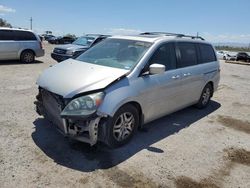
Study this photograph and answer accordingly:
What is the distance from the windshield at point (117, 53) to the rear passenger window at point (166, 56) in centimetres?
22

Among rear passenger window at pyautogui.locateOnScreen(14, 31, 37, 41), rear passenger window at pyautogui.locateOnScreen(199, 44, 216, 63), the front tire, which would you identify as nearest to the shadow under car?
the front tire

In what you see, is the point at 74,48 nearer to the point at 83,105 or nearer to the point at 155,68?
the point at 155,68

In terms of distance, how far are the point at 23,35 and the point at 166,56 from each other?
1026cm

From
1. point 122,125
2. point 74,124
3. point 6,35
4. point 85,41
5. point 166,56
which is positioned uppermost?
point 6,35

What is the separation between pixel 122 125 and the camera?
13.6ft

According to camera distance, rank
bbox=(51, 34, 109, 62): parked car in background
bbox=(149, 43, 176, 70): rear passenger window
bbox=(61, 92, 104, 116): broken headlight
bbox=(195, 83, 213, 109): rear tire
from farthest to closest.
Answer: bbox=(51, 34, 109, 62): parked car in background
bbox=(195, 83, 213, 109): rear tire
bbox=(149, 43, 176, 70): rear passenger window
bbox=(61, 92, 104, 116): broken headlight

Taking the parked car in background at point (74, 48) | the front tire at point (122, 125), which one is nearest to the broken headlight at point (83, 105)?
the front tire at point (122, 125)

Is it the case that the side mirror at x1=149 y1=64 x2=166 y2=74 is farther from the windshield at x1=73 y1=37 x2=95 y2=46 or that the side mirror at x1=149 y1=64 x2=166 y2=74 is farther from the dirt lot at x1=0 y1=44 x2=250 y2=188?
the windshield at x1=73 y1=37 x2=95 y2=46

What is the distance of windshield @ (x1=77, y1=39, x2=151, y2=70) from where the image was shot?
4492 millimetres

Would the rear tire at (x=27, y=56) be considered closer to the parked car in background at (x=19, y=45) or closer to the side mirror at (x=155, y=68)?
the parked car in background at (x=19, y=45)

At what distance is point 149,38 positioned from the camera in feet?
16.2

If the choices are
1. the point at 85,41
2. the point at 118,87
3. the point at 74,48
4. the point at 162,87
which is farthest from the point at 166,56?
the point at 85,41

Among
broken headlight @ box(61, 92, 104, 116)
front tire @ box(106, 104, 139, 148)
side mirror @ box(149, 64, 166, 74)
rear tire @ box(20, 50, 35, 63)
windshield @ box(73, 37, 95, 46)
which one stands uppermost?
windshield @ box(73, 37, 95, 46)

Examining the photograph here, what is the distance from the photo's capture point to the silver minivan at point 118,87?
145 inches
